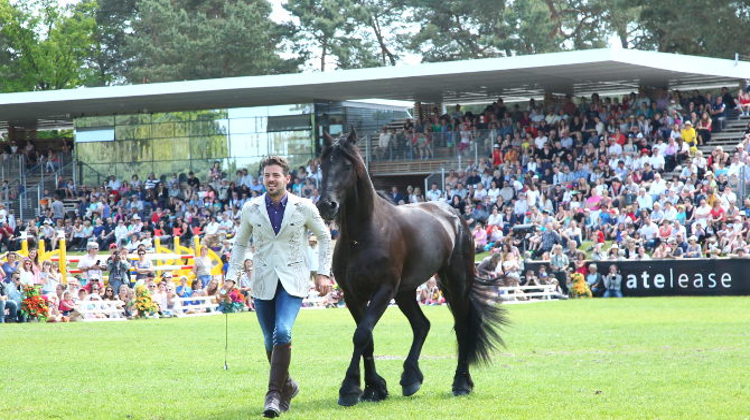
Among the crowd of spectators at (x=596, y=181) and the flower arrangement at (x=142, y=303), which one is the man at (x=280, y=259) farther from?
the crowd of spectators at (x=596, y=181)

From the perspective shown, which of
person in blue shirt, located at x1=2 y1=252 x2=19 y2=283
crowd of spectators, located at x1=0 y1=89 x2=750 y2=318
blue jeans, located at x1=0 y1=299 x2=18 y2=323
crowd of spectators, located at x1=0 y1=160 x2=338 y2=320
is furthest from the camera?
crowd of spectators, located at x1=0 y1=89 x2=750 y2=318

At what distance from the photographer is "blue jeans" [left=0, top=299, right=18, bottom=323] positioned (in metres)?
20.6

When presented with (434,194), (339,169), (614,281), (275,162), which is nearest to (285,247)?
(275,162)

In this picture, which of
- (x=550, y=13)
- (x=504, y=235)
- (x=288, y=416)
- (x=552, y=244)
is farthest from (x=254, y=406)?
(x=550, y=13)

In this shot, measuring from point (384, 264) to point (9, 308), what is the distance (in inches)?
533

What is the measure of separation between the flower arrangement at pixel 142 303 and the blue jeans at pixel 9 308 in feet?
8.55

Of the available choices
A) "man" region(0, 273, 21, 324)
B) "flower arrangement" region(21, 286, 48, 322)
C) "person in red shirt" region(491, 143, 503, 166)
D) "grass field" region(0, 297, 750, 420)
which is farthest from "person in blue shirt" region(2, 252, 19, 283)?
"person in red shirt" region(491, 143, 503, 166)

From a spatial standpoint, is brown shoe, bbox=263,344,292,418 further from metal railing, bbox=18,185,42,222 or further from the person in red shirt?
metal railing, bbox=18,185,42,222

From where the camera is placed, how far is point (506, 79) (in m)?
38.0

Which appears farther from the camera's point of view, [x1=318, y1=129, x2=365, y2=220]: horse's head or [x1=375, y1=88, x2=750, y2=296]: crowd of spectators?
[x1=375, y1=88, x2=750, y2=296]: crowd of spectators

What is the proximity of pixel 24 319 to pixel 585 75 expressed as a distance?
21.6 meters

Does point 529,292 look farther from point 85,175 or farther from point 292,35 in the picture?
point 292,35

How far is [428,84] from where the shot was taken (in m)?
39.6

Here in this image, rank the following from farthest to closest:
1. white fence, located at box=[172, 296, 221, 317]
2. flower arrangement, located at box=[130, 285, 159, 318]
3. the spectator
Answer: the spectator < white fence, located at box=[172, 296, 221, 317] < flower arrangement, located at box=[130, 285, 159, 318]
